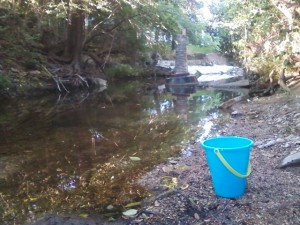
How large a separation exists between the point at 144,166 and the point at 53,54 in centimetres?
1199

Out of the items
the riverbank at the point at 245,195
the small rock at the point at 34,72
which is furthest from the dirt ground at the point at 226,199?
the small rock at the point at 34,72

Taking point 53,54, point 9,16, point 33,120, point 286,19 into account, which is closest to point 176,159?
point 33,120

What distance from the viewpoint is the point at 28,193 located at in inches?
126

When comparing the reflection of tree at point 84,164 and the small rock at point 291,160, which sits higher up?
the small rock at point 291,160

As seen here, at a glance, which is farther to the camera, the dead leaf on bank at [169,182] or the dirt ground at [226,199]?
the dead leaf on bank at [169,182]

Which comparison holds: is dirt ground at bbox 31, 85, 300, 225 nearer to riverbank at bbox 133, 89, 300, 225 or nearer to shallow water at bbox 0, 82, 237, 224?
riverbank at bbox 133, 89, 300, 225

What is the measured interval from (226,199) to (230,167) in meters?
0.31

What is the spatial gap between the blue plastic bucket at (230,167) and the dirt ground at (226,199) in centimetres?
8

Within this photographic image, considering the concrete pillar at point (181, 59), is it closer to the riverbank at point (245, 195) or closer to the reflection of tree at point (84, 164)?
the reflection of tree at point (84, 164)

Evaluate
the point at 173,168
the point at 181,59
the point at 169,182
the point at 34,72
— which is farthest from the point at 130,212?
the point at 181,59

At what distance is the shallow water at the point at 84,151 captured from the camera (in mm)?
2998

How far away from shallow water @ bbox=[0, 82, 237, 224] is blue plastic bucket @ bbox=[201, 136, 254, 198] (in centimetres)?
74

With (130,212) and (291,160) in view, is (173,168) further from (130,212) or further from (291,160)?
(291,160)

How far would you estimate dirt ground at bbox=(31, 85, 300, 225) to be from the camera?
2408mm
